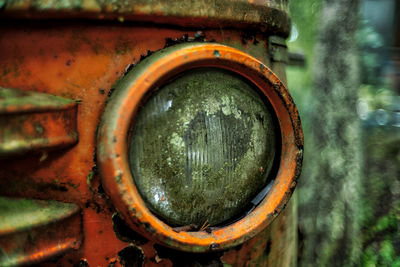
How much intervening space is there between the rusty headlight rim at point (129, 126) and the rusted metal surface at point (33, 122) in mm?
71

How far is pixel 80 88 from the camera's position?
0.70m

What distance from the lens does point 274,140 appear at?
0.87 metres

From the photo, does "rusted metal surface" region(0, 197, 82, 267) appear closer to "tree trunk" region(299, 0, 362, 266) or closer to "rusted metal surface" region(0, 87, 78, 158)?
"rusted metal surface" region(0, 87, 78, 158)

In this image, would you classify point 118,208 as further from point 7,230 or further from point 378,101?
point 378,101

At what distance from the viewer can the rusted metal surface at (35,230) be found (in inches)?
23.8

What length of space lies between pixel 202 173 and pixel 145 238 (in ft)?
0.66

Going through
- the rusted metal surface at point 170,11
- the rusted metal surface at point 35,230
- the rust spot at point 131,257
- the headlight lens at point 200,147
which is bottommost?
the rust spot at point 131,257

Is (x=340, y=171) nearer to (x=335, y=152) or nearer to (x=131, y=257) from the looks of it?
(x=335, y=152)

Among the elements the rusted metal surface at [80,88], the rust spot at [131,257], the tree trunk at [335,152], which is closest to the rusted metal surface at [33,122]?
the rusted metal surface at [80,88]

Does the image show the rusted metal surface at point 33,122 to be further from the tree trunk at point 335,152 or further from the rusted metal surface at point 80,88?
the tree trunk at point 335,152

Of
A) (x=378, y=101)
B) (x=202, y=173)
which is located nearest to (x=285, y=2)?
(x=202, y=173)

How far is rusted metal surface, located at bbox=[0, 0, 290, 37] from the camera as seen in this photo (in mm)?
619

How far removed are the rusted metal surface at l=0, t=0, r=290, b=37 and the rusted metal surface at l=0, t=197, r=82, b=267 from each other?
1.22 feet

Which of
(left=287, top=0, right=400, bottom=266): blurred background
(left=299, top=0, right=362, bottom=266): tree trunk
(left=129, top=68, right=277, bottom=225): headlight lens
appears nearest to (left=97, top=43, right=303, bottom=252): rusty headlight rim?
(left=129, top=68, right=277, bottom=225): headlight lens
